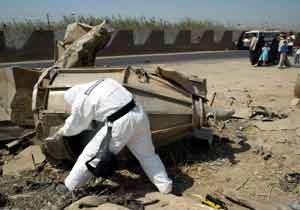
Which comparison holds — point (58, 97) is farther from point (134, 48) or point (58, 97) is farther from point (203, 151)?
point (134, 48)

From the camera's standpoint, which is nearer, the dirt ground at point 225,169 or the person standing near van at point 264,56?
the dirt ground at point 225,169

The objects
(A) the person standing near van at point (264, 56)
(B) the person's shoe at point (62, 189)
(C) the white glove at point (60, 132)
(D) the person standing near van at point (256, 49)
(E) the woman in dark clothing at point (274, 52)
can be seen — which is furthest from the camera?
(E) the woman in dark clothing at point (274, 52)

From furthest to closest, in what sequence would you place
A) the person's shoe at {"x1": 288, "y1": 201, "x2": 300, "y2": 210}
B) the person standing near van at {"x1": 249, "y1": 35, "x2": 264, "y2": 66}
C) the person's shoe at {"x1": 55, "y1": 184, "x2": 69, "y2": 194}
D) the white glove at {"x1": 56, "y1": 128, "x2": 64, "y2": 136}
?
1. the person standing near van at {"x1": 249, "y1": 35, "x2": 264, "y2": 66}
2. the white glove at {"x1": 56, "y1": 128, "x2": 64, "y2": 136}
3. the person's shoe at {"x1": 55, "y1": 184, "x2": 69, "y2": 194}
4. the person's shoe at {"x1": 288, "y1": 201, "x2": 300, "y2": 210}

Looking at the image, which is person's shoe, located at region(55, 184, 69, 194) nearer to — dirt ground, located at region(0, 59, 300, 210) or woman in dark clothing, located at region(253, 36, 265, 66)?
dirt ground, located at region(0, 59, 300, 210)

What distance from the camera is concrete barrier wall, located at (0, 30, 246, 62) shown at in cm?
2247

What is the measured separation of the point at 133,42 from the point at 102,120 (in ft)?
78.2

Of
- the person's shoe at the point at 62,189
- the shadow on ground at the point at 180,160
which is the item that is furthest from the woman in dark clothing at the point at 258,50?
the person's shoe at the point at 62,189

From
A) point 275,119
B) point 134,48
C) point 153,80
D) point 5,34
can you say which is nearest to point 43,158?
point 153,80

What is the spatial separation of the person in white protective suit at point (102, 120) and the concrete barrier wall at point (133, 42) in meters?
18.6

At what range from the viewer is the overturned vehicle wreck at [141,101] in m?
5.32

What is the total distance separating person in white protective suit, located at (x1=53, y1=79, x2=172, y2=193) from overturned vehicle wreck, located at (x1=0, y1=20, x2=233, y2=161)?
454mm

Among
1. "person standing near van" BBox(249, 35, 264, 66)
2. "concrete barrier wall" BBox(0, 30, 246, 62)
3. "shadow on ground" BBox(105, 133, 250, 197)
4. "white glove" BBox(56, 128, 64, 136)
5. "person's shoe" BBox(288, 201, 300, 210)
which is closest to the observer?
"person's shoe" BBox(288, 201, 300, 210)

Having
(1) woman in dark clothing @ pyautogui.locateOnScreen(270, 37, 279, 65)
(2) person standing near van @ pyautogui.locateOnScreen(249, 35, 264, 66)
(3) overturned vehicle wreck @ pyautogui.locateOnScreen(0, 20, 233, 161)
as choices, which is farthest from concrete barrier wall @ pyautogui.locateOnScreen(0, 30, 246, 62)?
(3) overturned vehicle wreck @ pyautogui.locateOnScreen(0, 20, 233, 161)

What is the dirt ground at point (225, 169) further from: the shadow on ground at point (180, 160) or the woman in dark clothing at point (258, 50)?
the woman in dark clothing at point (258, 50)
